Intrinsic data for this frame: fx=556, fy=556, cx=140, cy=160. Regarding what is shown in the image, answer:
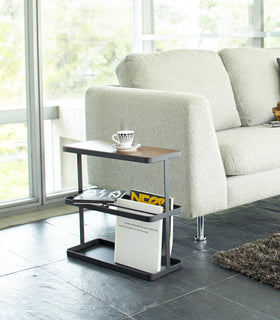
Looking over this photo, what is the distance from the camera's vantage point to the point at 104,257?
243 cm

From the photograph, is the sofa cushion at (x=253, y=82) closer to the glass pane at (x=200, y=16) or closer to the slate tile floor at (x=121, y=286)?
the glass pane at (x=200, y=16)

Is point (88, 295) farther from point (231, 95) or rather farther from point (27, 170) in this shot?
point (231, 95)

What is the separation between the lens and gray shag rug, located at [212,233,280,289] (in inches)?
85.6

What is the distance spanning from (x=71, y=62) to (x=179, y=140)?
3.91 feet

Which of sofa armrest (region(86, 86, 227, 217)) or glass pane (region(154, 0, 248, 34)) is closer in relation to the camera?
sofa armrest (region(86, 86, 227, 217))

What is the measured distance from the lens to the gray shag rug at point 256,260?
2.17 meters

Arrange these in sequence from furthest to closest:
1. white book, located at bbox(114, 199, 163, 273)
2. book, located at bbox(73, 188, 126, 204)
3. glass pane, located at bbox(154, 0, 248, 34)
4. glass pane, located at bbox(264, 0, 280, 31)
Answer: glass pane, located at bbox(264, 0, 280, 31) < glass pane, located at bbox(154, 0, 248, 34) < book, located at bbox(73, 188, 126, 204) < white book, located at bbox(114, 199, 163, 273)

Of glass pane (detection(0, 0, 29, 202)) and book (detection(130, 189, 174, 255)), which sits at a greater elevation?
glass pane (detection(0, 0, 29, 202))

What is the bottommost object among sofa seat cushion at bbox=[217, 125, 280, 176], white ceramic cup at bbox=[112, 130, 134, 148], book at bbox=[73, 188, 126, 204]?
book at bbox=[73, 188, 126, 204]

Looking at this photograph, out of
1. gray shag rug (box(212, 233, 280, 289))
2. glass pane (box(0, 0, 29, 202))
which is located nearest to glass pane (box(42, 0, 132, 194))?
glass pane (box(0, 0, 29, 202))

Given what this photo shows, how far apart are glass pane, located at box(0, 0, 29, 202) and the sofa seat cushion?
1140 millimetres

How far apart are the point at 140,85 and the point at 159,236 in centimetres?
103

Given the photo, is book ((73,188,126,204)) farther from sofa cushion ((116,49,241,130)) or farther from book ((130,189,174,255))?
sofa cushion ((116,49,241,130))

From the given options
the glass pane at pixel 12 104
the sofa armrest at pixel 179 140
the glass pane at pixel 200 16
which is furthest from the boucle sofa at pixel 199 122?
the glass pane at pixel 200 16
